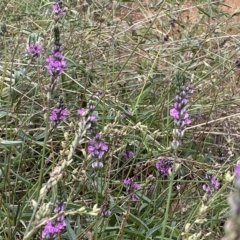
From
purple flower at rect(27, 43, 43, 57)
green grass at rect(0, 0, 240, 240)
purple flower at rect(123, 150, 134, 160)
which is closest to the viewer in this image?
green grass at rect(0, 0, 240, 240)

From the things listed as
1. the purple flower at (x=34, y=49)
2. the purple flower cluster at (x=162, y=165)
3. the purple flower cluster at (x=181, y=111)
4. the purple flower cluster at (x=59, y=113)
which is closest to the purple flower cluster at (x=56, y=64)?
the purple flower cluster at (x=59, y=113)

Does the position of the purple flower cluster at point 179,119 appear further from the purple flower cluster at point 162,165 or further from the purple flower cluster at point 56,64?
the purple flower cluster at point 162,165

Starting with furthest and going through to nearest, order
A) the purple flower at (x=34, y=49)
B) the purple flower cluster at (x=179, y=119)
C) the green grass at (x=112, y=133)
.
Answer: the purple flower at (x=34, y=49)
the green grass at (x=112, y=133)
the purple flower cluster at (x=179, y=119)

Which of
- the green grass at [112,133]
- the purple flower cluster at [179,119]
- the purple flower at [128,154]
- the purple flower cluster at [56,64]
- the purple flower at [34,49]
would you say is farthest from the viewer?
the purple flower at [128,154]

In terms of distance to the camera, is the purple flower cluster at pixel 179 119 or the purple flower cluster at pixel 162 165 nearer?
the purple flower cluster at pixel 179 119

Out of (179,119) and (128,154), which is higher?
(179,119)

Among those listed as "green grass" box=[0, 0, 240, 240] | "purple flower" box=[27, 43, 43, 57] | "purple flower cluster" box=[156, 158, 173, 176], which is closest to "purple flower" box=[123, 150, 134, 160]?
"green grass" box=[0, 0, 240, 240]

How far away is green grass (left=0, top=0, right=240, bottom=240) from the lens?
3.98 ft

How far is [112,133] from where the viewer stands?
3.91ft

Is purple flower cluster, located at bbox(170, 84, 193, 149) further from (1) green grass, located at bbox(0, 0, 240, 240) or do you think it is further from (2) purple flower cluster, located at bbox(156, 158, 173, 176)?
(2) purple flower cluster, located at bbox(156, 158, 173, 176)

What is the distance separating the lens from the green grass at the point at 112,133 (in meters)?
1.21

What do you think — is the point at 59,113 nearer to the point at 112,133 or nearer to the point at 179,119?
the point at 112,133

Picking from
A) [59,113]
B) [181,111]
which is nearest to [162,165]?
[59,113]

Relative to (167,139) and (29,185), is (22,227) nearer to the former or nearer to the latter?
(29,185)
